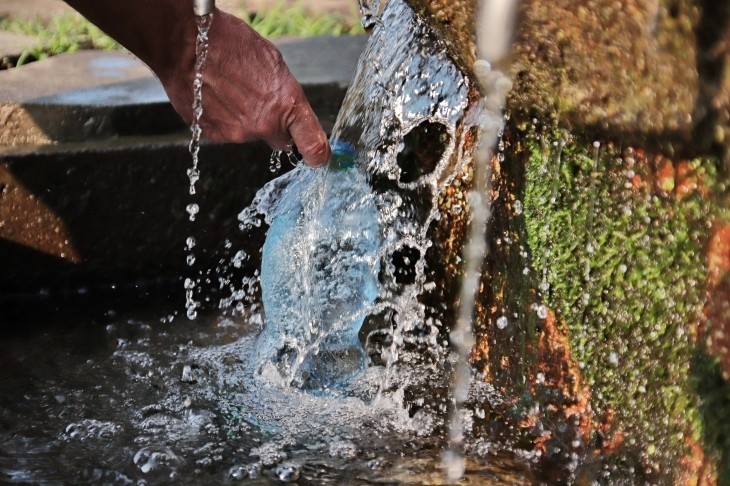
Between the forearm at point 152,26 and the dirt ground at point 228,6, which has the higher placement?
the forearm at point 152,26

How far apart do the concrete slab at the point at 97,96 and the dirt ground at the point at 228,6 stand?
1.21m

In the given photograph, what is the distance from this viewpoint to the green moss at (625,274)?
185cm

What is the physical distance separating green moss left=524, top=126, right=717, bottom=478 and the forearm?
0.86 metres

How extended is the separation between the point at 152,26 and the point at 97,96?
1.26 m

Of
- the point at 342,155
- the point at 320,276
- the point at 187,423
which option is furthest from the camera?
the point at 320,276

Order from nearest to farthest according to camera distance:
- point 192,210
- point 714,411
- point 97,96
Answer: point 714,411 → point 192,210 → point 97,96

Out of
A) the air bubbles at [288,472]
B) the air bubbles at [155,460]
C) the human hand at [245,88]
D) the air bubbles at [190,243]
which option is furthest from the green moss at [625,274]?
the air bubbles at [190,243]

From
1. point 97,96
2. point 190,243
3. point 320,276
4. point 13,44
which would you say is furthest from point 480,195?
point 13,44

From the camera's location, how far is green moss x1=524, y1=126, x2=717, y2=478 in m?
1.85

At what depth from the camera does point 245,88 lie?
2123 millimetres

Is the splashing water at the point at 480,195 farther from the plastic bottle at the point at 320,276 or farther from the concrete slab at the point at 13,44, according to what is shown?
the concrete slab at the point at 13,44

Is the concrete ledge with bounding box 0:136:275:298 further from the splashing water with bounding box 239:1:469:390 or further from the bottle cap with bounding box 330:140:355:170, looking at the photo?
the bottle cap with bounding box 330:140:355:170

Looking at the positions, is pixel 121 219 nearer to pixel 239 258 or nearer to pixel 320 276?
pixel 239 258

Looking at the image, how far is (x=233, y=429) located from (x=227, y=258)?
1028 millimetres
